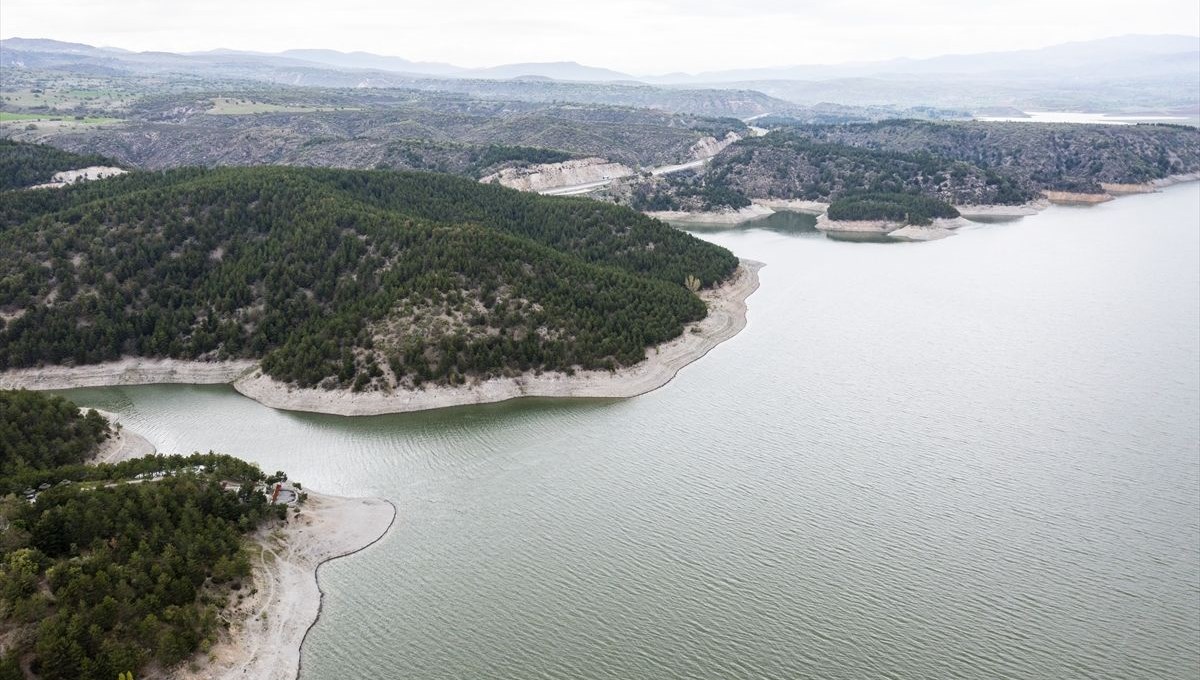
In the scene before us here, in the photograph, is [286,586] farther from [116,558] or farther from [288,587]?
[116,558]

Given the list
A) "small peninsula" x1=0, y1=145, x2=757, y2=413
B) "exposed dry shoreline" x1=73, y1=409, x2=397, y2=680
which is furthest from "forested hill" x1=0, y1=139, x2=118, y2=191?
"exposed dry shoreline" x1=73, y1=409, x2=397, y2=680

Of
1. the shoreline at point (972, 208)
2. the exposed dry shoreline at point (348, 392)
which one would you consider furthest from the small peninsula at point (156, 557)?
the shoreline at point (972, 208)

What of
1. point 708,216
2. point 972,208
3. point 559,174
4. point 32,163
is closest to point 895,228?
point 972,208

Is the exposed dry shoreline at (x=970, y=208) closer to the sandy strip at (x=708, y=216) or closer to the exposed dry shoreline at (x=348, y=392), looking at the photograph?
the sandy strip at (x=708, y=216)

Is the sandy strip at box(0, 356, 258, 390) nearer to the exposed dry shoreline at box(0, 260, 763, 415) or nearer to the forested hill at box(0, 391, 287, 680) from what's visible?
the exposed dry shoreline at box(0, 260, 763, 415)

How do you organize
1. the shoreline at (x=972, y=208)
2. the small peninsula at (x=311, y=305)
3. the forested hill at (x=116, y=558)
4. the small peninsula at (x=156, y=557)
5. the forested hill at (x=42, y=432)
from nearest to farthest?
the forested hill at (x=116, y=558) → the small peninsula at (x=156, y=557) → the forested hill at (x=42, y=432) → the small peninsula at (x=311, y=305) → the shoreline at (x=972, y=208)

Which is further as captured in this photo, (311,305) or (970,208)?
(970,208)

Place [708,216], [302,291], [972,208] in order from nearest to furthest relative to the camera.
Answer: [302,291] → [708,216] → [972,208]
